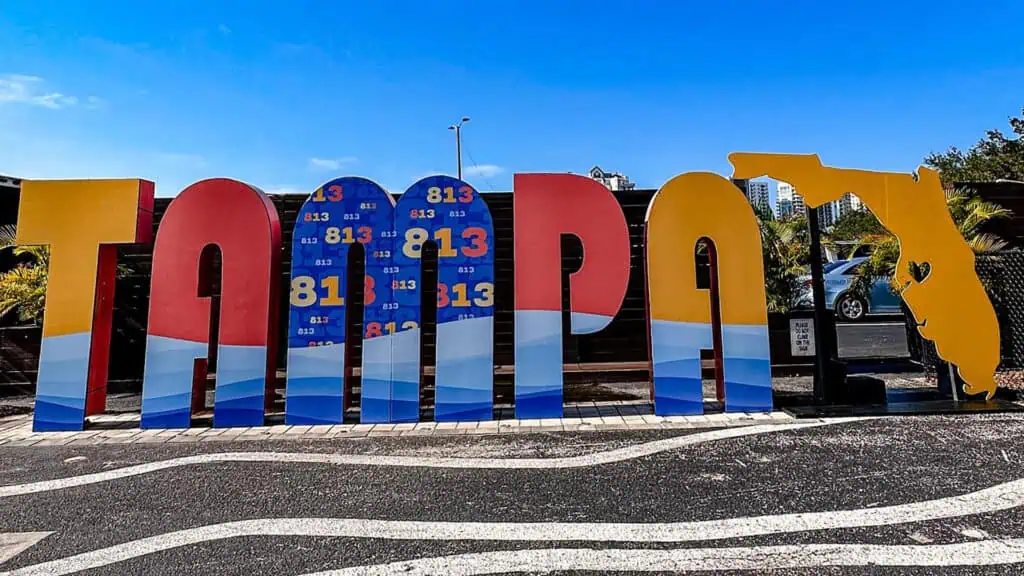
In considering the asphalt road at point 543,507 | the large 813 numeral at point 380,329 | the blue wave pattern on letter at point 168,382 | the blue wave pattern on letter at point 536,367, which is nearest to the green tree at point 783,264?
the asphalt road at point 543,507

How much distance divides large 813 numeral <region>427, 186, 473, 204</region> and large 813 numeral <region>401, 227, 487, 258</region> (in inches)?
13.2

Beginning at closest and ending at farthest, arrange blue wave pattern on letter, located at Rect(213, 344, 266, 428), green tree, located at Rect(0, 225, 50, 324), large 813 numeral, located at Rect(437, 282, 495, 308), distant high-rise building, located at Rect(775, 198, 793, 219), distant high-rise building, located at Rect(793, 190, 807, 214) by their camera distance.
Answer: blue wave pattern on letter, located at Rect(213, 344, 266, 428) < large 813 numeral, located at Rect(437, 282, 495, 308) < distant high-rise building, located at Rect(793, 190, 807, 214) < green tree, located at Rect(0, 225, 50, 324) < distant high-rise building, located at Rect(775, 198, 793, 219)

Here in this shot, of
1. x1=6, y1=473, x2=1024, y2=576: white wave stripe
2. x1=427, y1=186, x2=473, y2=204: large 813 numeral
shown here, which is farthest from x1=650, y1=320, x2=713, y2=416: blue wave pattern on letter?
x1=6, y1=473, x2=1024, y2=576: white wave stripe

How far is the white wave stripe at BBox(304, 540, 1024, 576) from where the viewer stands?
102 inches

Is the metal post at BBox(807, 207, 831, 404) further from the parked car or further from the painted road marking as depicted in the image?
the painted road marking

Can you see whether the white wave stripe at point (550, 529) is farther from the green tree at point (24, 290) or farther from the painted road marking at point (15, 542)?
the green tree at point (24, 290)

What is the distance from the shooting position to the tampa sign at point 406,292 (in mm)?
5812

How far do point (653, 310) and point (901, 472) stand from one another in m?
2.70

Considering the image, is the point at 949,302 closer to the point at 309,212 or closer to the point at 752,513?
the point at 752,513

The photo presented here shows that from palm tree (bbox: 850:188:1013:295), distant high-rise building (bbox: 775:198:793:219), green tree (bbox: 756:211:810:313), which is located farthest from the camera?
distant high-rise building (bbox: 775:198:793:219)

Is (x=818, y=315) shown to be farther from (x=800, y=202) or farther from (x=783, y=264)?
(x=783, y=264)

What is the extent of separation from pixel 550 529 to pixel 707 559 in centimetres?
86

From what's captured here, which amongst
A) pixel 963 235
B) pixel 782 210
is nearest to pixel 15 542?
pixel 963 235

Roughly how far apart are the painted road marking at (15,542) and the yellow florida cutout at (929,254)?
6872mm
